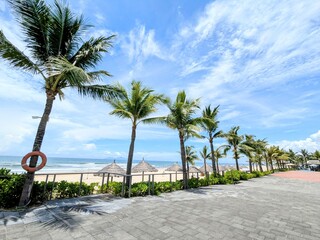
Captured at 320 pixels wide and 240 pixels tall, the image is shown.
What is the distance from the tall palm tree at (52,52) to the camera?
219 inches

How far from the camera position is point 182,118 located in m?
12.3

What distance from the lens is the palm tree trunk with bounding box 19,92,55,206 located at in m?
5.61

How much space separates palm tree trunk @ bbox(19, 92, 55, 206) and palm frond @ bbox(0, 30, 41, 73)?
1109mm

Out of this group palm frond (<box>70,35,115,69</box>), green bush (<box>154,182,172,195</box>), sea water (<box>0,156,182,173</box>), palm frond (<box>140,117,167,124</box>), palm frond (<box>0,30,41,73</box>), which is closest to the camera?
palm frond (<box>0,30,41,73</box>)

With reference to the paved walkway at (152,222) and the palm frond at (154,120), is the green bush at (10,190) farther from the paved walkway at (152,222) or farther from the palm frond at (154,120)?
the palm frond at (154,120)

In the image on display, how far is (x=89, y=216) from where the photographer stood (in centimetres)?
505

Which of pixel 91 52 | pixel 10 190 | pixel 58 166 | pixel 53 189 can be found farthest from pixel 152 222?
pixel 58 166

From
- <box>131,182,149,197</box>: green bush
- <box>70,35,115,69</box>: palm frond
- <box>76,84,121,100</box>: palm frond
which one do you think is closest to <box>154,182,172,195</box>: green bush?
<box>131,182,149,197</box>: green bush

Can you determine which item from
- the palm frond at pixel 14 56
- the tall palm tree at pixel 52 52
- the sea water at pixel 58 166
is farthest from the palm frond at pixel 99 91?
the sea water at pixel 58 166

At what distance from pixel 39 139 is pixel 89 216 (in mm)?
3253

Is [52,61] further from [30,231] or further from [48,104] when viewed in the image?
[30,231]

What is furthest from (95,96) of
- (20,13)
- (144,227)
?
(144,227)

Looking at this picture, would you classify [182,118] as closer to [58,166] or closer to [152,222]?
[152,222]

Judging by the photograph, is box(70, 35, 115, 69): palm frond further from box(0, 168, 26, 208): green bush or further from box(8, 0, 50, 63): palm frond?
box(0, 168, 26, 208): green bush
